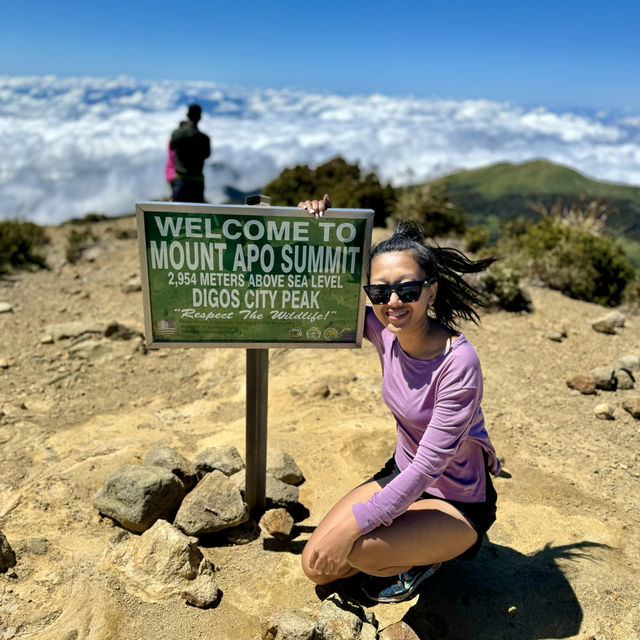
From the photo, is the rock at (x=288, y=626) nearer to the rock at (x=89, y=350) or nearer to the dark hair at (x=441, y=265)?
the dark hair at (x=441, y=265)

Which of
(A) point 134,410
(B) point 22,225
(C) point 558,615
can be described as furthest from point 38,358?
(B) point 22,225

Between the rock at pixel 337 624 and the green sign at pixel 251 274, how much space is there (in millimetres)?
1295

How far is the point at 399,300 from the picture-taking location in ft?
7.97

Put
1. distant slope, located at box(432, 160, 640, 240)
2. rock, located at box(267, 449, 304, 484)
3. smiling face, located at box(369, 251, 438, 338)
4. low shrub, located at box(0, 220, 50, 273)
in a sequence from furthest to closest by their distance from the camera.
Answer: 1. distant slope, located at box(432, 160, 640, 240)
2. low shrub, located at box(0, 220, 50, 273)
3. rock, located at box(267, 449, 304, 484)
4. smiling face, located at box(369, 251, 438, 338)

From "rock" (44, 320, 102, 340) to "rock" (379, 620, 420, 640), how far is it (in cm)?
552

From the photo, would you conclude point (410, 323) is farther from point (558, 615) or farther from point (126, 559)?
point (126, 559)

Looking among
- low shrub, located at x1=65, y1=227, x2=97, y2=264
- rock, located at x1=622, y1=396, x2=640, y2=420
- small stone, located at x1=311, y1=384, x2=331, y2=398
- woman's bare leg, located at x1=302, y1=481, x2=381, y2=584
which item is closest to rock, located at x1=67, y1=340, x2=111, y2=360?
small stone, located at x1=311, y1=384, x2=331, y2=398

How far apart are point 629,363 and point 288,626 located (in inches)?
192

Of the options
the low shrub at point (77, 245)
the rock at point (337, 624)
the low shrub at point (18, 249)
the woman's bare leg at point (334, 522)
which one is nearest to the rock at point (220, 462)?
the woman's bare leg at point (334, 522)

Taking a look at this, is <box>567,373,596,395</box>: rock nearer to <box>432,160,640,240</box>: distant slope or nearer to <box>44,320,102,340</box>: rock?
<box>44,320,102,340</box>: rock

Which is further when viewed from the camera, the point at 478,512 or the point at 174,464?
the point at 174,464

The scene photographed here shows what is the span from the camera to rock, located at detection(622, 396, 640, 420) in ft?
16.0

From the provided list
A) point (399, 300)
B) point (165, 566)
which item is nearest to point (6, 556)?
point (165, 566)

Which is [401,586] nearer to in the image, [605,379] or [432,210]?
[605,379]
